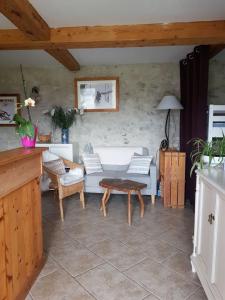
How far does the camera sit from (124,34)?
8.18 ft

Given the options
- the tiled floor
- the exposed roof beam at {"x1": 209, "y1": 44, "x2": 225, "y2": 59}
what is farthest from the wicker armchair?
the exposed roof beam at {"x1": 209, "y1": 44, "x2": 225, "y2": 59}

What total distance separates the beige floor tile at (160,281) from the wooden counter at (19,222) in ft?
2.73

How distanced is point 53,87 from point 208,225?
3.68 meters

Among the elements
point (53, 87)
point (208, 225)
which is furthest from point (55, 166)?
point (208, 225)

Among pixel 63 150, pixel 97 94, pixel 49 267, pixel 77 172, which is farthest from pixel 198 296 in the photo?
pixel 97 94

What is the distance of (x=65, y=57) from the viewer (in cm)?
344

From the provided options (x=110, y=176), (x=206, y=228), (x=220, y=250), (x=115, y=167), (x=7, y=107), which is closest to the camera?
(x=220, y=250)

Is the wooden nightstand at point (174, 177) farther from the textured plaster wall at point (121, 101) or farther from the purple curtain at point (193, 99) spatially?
the textured plaster wall at point (121, 101)

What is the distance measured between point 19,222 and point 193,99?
8.90 feet

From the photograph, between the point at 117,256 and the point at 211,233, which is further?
the point at 117,256

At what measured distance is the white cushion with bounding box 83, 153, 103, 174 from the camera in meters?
3.77

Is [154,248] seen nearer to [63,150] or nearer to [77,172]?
[77,172]

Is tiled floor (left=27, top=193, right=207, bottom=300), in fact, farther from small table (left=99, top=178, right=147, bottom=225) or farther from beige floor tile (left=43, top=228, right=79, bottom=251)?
small table (left=99, top=178, right=147, bottom=225)

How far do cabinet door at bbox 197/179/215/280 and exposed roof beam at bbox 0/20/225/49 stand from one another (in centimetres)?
160
